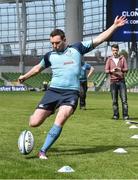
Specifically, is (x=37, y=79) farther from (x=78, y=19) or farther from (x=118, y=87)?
(x=118, y=87)

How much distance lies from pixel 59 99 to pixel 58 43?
918mm

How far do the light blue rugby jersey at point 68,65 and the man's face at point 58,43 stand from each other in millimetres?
121

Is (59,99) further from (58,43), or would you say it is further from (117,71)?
(117,71)

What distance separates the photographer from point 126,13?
143ft

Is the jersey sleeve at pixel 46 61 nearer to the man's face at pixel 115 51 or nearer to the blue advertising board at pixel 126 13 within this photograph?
the man's face at pixel 115 51

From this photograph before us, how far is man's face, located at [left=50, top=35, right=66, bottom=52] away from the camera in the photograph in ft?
27.6

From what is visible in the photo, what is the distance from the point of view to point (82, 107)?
2091 cm

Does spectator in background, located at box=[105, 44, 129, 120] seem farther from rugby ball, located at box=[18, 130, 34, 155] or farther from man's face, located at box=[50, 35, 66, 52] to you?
rugby ball, located at box=[18, 130, 34, 155]

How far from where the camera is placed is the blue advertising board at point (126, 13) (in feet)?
143

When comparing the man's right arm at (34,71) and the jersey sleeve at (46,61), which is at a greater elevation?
the jersey sleeve at (46,61)

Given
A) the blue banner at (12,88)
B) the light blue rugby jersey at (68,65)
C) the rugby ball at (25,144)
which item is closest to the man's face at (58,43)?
the light blue rugby jersey at (68,65)

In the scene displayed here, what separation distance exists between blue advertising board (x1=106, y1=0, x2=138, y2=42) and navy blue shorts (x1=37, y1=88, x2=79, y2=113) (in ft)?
115

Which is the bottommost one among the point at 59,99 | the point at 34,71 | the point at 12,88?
the point at 12,88

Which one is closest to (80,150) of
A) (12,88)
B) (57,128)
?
(57,128)
